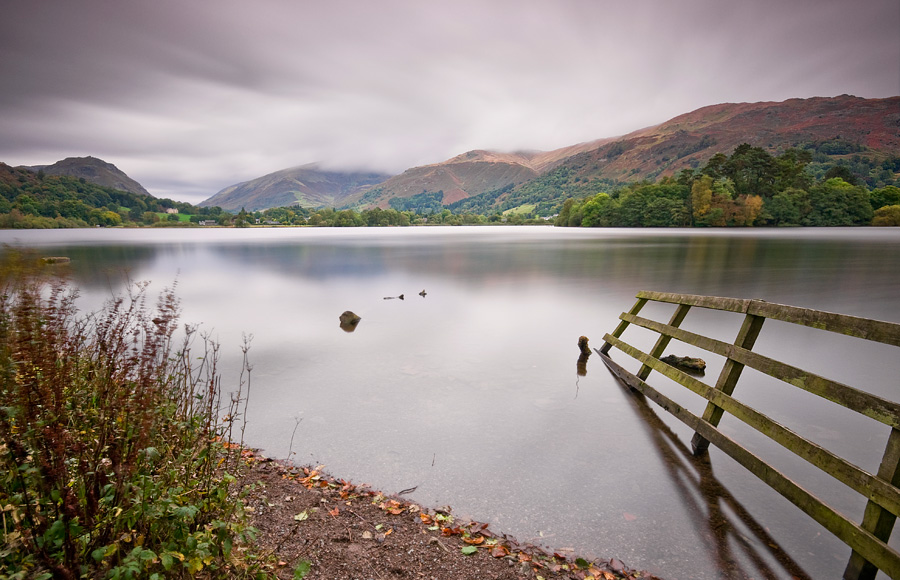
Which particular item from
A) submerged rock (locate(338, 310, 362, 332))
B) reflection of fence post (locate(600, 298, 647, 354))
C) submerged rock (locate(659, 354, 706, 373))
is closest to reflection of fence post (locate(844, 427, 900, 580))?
submerged rock (locate(659, 354, 706, 373))

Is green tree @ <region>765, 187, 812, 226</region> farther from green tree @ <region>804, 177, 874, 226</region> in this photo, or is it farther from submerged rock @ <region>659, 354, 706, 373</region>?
submerged rock @ <region>659, 354, 706, 373</region>

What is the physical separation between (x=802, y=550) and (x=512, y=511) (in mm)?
3444

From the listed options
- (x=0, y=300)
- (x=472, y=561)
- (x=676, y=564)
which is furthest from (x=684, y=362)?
(x=0, y=300)

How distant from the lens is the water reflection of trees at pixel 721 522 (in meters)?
4.98

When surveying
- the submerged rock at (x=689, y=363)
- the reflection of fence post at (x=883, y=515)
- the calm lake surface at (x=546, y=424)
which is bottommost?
the calm lake surface at (x=546, y=424)

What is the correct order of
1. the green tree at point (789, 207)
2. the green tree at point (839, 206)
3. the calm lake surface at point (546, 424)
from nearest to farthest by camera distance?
the calm lake surface at point (546, 424)
the green tree at point (789, 207)
the green tree at point (839, 206)

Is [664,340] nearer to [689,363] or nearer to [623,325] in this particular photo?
[689,363]

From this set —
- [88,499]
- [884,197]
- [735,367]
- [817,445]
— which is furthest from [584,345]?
[884,197]

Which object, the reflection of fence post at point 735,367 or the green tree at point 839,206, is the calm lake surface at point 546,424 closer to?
the reflection of fence post at point 735,367

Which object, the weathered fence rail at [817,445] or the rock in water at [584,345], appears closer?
the weathered fence rail at [817,445]

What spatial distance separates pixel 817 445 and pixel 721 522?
166 cm

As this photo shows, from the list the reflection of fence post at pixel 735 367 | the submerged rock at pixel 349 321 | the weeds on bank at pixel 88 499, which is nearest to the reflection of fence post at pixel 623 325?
the reflection of fence post at pixel 735 367

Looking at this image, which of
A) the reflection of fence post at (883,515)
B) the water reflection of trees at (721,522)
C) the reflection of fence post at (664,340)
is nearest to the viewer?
the reflection of fence post at (883,515)

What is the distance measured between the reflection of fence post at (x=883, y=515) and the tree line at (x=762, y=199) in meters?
156
